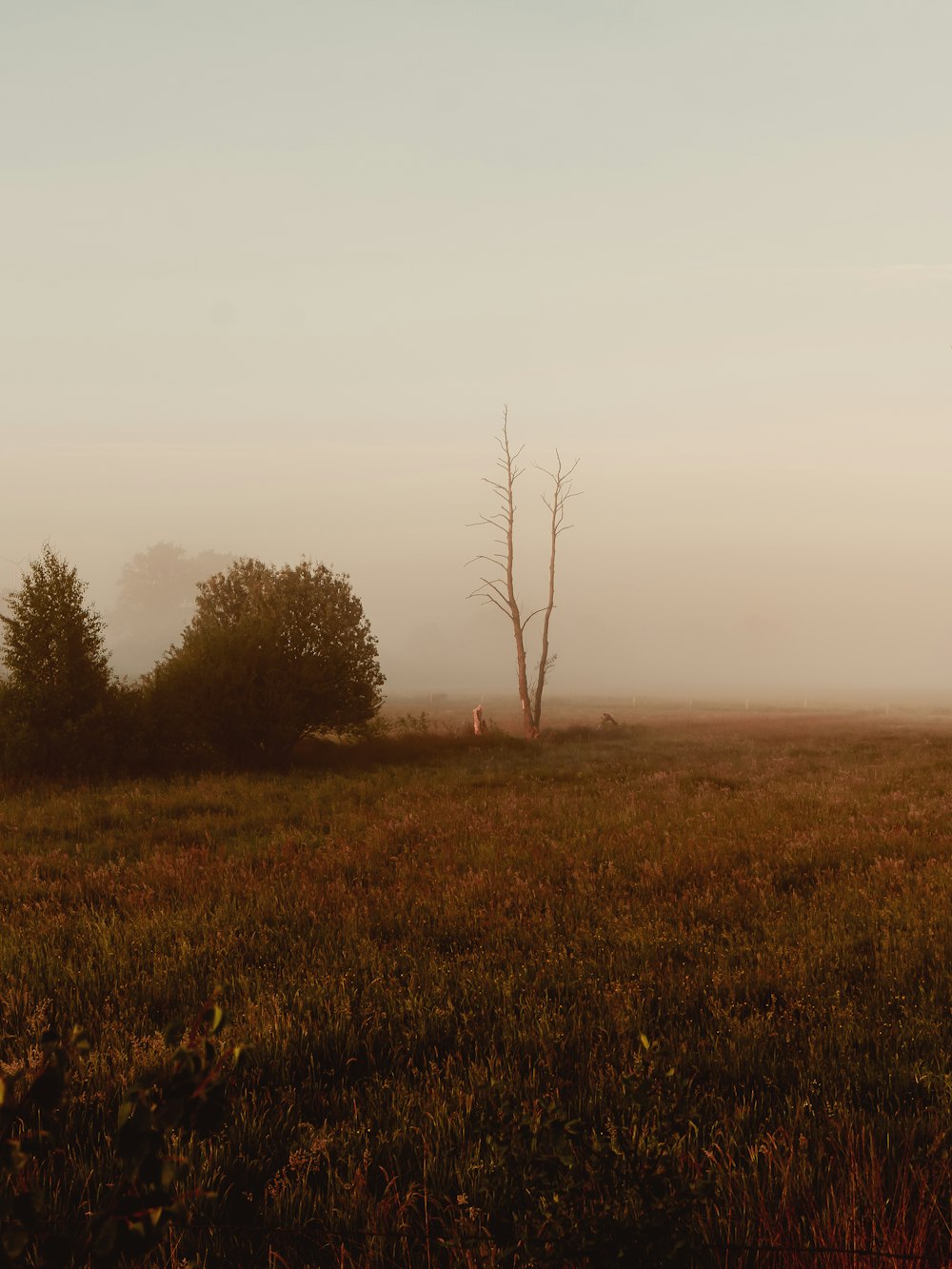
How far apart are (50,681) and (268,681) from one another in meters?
4.83

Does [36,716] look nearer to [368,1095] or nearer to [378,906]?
[378,906]

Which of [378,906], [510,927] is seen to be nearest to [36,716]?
[378,906]

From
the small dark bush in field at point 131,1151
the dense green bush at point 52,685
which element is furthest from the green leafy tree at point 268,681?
the small dark bush in field at point 131,1151

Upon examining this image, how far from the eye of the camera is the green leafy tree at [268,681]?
18719 mm

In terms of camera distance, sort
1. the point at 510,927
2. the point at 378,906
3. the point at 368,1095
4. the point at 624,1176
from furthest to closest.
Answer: the point at 378,906, the point at 510,927, the point at 368,1095, the point at 624,1176

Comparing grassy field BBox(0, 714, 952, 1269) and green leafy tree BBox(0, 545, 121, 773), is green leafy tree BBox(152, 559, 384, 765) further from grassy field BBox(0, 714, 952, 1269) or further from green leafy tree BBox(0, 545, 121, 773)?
grassy field BBox(0, 714, 952, 1269)

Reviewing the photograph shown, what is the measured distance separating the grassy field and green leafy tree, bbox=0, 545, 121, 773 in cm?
513

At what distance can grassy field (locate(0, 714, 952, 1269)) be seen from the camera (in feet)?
9.00

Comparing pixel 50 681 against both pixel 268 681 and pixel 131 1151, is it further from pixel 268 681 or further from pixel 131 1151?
pixel 131 1151

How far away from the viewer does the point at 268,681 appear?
19438 mm

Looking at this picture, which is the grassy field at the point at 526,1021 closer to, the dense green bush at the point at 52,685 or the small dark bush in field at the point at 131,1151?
the small dark bush in field at the point at 131,1151

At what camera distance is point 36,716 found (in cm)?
1664

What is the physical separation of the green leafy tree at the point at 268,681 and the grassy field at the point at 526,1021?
6.90 metres

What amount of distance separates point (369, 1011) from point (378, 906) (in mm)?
2474
